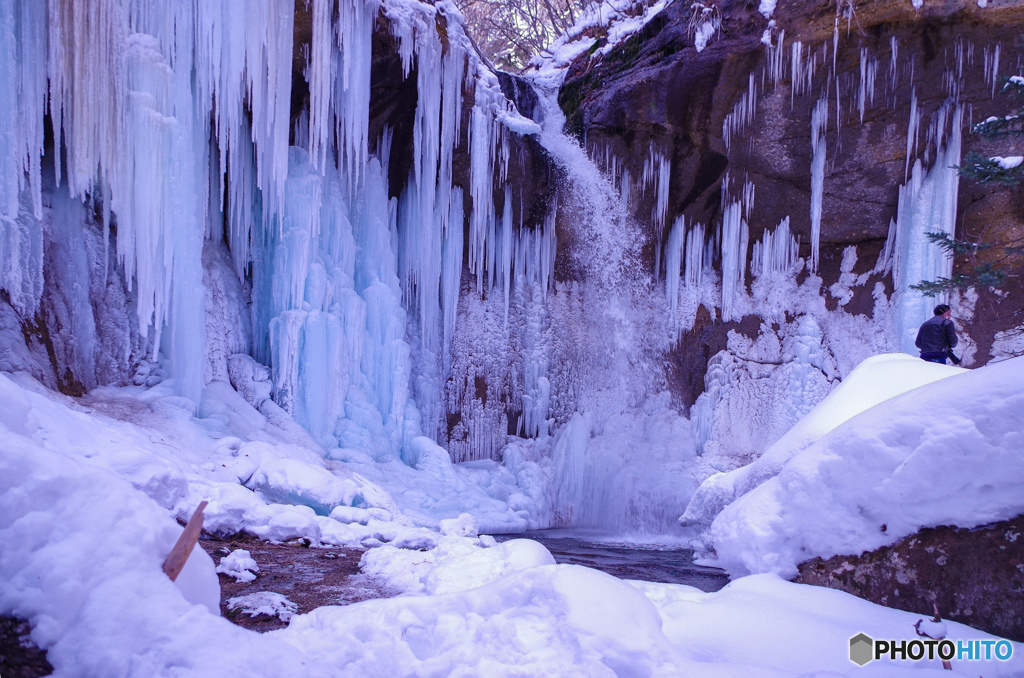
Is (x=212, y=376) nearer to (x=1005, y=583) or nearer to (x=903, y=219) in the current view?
(x=1005, y=583)

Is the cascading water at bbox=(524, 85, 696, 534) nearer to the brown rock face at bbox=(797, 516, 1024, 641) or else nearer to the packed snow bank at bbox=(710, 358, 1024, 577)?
the packed snow bank at bbox=(710, 358, 1024, 577)

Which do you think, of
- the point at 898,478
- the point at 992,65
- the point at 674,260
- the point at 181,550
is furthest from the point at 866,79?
the point at 181,550

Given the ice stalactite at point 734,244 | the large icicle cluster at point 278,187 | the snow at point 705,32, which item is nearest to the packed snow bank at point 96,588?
the large icicle cluster at point 278,187

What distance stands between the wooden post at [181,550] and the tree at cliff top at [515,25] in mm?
16086

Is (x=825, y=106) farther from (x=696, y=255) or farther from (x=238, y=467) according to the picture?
(x=238, y=467)

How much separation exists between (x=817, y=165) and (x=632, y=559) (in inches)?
268

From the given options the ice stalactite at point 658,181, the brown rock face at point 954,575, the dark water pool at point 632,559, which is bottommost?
the dark water pool at point 632,559

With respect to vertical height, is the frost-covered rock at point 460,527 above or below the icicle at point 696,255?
below

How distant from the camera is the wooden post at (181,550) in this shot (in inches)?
76.9

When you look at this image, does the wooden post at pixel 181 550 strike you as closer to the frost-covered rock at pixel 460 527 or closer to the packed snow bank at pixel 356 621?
the packed snow bank at pixel 356 621

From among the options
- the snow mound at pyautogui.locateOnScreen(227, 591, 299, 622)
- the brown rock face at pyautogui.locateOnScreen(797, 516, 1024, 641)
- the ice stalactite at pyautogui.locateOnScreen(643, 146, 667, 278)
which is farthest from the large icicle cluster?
the brown rock face at pyautogui.locateOnScreen(797, 516, 1024, 641)

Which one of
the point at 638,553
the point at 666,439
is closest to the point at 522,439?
the point at 666,439

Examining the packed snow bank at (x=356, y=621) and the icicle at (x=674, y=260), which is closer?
the packed snow bank at (x=356, y=621)

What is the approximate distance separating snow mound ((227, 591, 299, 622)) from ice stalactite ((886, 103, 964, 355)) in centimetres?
910
